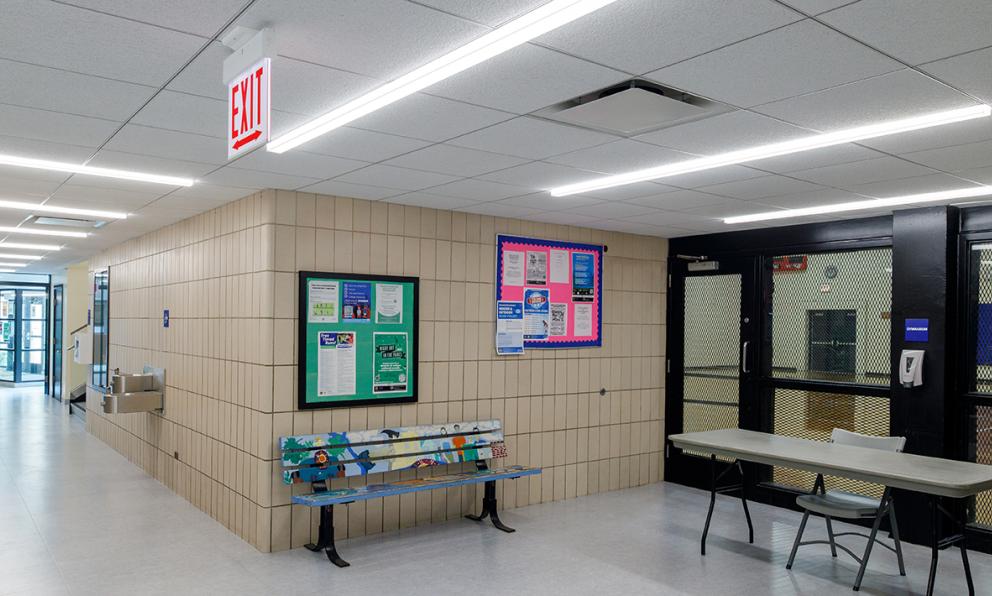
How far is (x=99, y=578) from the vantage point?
462cm

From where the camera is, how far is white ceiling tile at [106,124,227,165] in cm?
378

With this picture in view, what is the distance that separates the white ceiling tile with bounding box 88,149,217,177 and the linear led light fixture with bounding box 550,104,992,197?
2.42 meters

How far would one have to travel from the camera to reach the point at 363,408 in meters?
5.64

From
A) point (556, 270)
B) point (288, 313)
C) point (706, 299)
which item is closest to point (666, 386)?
point (706, 299)

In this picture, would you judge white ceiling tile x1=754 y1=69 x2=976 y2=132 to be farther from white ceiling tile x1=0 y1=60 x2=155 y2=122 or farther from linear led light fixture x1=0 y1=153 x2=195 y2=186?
linear led light fixture x1=0 y1=153 x2=195 y2=186

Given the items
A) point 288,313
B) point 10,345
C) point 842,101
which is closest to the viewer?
point 842,101

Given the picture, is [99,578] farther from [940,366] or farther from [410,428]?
[940,366]

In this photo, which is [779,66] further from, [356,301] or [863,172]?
[356,301]

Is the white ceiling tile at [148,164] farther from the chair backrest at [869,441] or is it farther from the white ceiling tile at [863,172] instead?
the chair backrest at [869,441]

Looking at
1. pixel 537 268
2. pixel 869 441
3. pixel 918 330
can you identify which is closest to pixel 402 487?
pixel 537 268

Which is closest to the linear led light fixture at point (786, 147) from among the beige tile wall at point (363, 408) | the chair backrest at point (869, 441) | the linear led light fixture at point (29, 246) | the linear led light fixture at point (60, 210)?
the beige tile wall at point (363, 408)

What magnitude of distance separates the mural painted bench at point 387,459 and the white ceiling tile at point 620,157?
8.57ft

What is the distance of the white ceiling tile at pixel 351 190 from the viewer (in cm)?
510

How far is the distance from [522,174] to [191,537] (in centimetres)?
368
